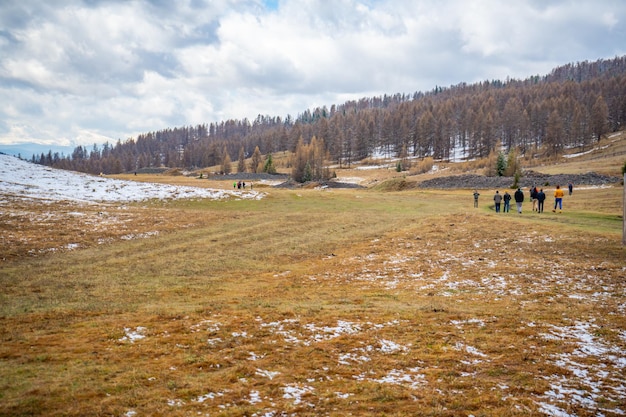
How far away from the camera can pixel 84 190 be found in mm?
46250

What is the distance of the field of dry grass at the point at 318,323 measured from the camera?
6492mm

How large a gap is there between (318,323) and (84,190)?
150ft

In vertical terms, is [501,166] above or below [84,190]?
above

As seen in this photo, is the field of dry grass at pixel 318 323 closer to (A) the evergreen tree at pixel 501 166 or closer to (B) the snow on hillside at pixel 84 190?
(B) the snow on hillside at pixel 84 190

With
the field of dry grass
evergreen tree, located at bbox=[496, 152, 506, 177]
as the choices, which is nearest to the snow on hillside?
the field of dry grass

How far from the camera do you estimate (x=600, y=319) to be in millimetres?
10055

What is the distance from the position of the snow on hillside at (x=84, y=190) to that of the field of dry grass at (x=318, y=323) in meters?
17.7

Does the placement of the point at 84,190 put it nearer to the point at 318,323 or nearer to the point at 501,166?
the point at 318,323

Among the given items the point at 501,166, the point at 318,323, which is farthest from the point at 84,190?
the point at 501,166

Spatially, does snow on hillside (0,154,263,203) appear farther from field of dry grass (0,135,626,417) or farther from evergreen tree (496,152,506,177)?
evergreen tree (496,152,506,177)

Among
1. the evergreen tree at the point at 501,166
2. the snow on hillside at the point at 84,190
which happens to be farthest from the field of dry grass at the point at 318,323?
the evergreen tree at the point at 501,166

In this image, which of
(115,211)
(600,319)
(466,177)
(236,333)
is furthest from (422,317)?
(466,177)

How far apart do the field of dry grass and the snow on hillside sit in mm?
17680

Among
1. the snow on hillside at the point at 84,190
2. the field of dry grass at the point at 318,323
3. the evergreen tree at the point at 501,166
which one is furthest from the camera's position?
the evergreen tree at the point at 501,166
